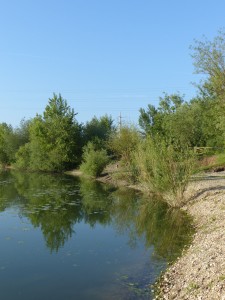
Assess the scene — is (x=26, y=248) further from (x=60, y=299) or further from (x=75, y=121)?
(x=75, y=121)

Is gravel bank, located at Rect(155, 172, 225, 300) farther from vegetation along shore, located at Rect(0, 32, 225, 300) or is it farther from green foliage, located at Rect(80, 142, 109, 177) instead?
green foliage, located at Rect(80, 142, 109, 177)

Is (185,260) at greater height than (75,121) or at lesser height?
lesser

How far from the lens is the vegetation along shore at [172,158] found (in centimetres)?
1048

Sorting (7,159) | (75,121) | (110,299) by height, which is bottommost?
(110,299)

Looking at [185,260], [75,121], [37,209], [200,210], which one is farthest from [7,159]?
[185,260]

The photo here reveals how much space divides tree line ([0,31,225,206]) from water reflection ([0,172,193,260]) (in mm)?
2236

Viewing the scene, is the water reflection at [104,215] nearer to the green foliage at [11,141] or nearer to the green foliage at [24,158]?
the green foliage at [24,158]

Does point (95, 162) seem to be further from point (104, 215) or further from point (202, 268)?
point (202, 268)

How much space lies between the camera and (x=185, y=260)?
11.8 m

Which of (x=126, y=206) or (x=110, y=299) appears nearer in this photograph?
(x=110, y=299)

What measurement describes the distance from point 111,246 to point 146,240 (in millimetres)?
1734

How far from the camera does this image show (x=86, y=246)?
1537cm

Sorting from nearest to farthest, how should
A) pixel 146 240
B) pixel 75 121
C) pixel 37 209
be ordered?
1. pixel 146 240
2. pixel 37 209
3. pixel 75 121

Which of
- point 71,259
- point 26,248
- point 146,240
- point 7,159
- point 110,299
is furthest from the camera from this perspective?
point 7,159
